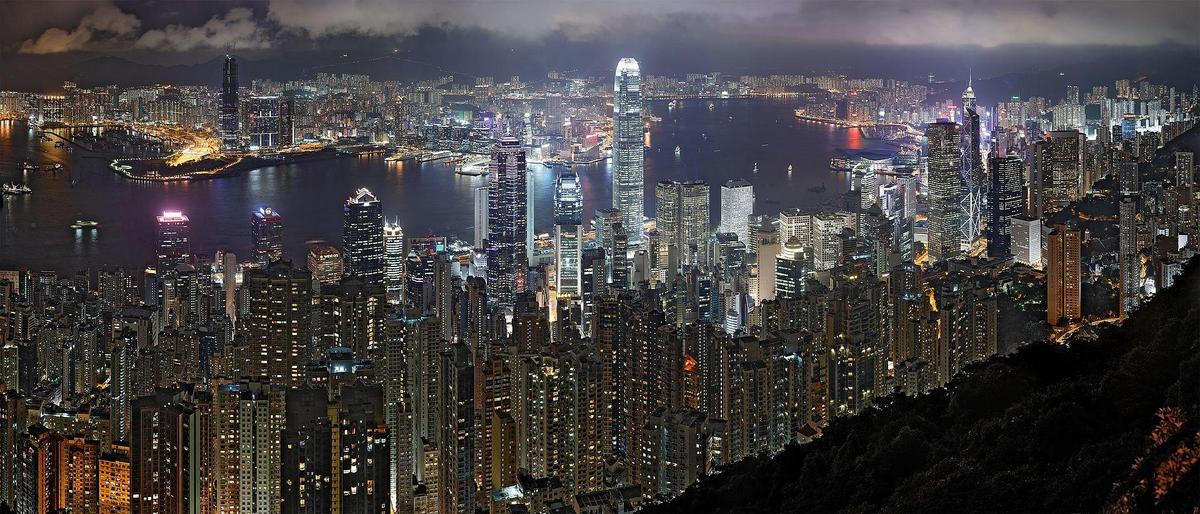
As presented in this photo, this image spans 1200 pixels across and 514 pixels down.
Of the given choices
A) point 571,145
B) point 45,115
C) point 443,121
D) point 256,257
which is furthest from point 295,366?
point 571,145

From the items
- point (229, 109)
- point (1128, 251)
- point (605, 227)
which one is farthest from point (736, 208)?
point (229, 109)

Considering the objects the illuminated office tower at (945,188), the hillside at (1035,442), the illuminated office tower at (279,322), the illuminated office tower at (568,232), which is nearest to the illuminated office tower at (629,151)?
the illuminated office tower at (568,232)

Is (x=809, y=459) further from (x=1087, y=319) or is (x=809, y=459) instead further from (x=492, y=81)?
(x=492, y=81)

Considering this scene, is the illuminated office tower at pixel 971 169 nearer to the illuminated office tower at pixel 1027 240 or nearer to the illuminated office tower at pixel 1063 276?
the illuminated office tower at pixel 1027 240

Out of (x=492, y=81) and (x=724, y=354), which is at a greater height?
(x=492, y=81)

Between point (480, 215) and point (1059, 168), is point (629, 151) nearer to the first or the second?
point (480, 215)

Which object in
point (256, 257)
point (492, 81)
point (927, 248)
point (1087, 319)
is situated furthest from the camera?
point (927, 248)
